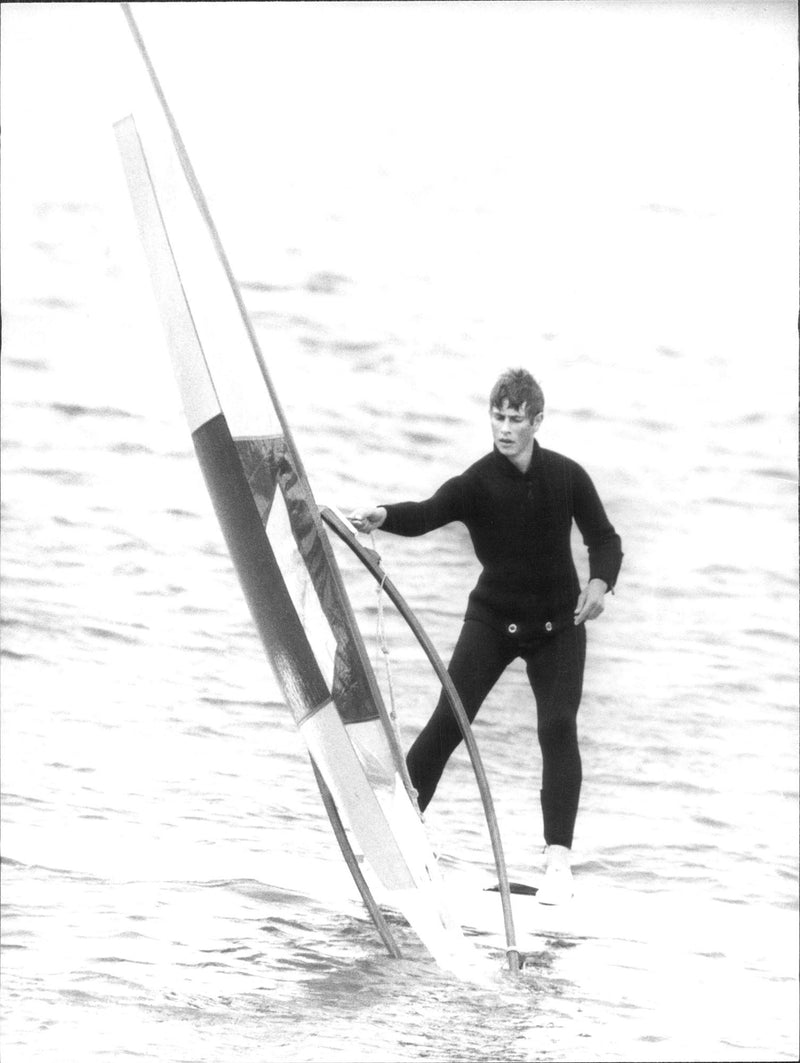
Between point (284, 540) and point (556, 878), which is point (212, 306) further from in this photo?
point (556, 878)

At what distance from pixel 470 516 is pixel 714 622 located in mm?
396

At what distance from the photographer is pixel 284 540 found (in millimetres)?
Result: 1671

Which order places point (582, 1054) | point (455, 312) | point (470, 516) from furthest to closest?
point (455, 312) < point (470, 516) < point (582, 1054)

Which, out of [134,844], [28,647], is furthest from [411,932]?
[28,647]

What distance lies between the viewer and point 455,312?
6.41ft

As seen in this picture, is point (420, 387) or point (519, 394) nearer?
point (519, 394)

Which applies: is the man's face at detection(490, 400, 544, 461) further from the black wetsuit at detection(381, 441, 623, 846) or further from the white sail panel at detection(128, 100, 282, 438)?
the white sail panel at detection(128, 100, 282, 438)

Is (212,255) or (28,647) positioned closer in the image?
(212,255)

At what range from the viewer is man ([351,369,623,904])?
1.78 meters

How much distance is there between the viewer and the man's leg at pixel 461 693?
1.80 meters

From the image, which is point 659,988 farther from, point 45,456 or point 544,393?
point 45,456

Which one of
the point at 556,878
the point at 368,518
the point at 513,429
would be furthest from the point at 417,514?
the point at 556,878

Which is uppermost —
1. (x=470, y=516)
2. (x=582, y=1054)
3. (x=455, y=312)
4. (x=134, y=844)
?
(x=455, y=312)

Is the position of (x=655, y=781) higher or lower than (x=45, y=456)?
lower
